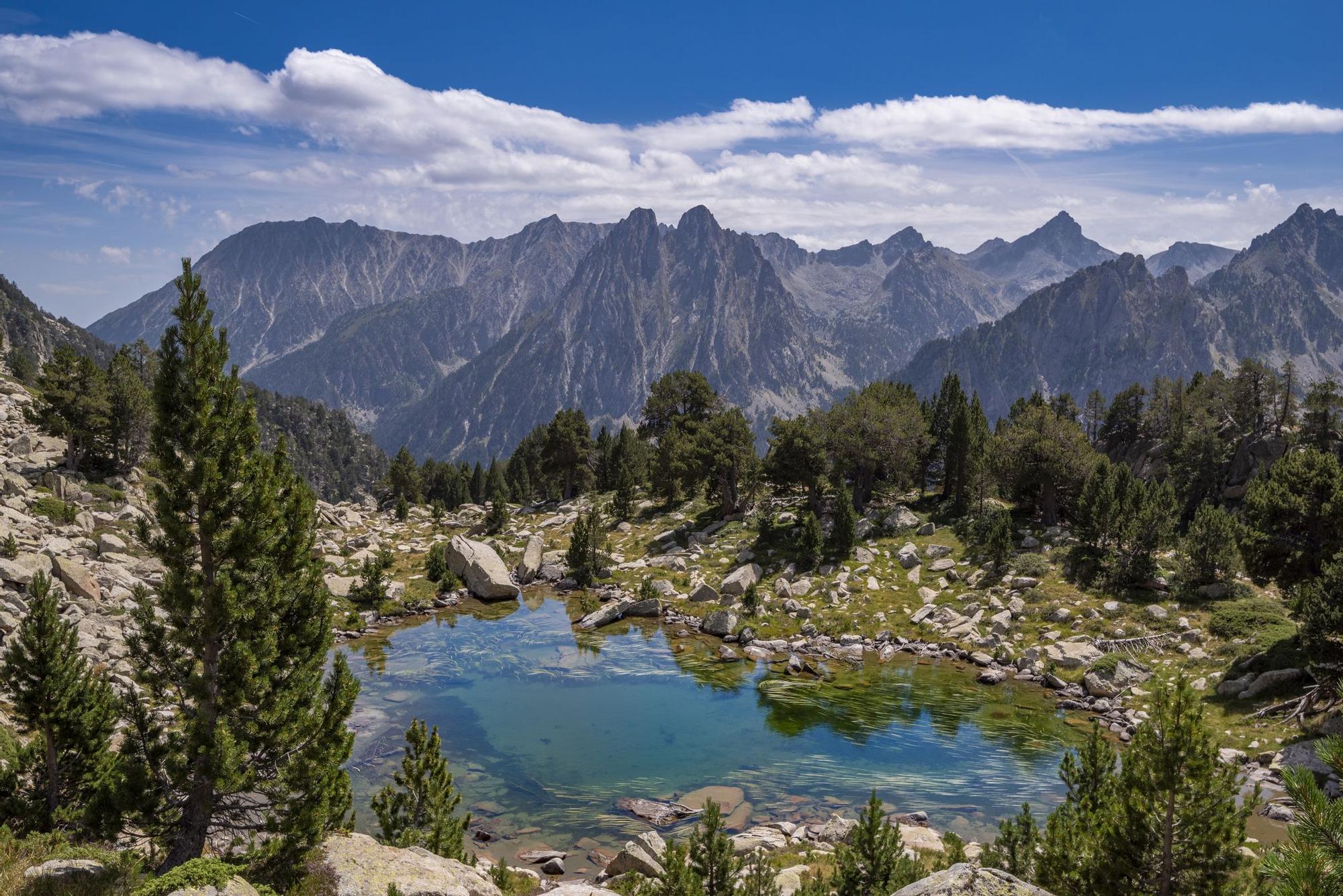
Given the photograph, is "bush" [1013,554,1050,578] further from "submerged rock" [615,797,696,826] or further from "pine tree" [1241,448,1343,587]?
"submerged rock" [615,797,696,826]

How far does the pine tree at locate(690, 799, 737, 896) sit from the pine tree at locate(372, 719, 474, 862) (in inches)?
306

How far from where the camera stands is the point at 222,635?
19328 mm

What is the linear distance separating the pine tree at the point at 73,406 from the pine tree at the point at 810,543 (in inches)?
2746

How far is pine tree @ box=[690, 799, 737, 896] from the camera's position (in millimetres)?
20312

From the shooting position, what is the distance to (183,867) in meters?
14.5

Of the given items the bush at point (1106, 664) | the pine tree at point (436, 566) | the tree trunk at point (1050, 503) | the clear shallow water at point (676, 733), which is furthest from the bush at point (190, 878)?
the tree trunk at point (1050, 503)

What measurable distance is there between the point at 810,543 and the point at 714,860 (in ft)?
156

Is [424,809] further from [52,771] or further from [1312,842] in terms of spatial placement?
[1312,842]

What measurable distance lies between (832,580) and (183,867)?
182 ft

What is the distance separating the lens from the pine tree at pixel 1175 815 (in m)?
16.9

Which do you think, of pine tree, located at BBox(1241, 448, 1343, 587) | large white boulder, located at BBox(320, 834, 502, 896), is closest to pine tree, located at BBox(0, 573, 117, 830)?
large white boulder, located at BBox(320, 834, 502, 896)

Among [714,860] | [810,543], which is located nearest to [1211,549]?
[810,543]

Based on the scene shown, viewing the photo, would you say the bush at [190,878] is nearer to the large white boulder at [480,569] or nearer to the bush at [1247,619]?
the bush at [1247,619]

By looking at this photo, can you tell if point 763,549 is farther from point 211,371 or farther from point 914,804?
point 211,371
